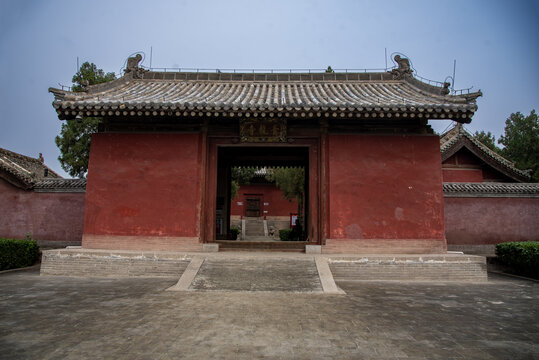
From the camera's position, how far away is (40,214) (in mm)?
11391

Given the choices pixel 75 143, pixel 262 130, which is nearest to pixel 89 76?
pixel 75 143

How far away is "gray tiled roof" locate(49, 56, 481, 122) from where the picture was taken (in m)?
7.71

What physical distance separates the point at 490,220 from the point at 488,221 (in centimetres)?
7

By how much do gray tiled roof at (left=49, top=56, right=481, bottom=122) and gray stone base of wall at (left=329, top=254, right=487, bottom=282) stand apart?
3.19 meters

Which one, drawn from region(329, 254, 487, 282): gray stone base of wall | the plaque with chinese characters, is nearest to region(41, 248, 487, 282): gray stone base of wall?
region(329, 254, 487, 282): gray stone base of wall

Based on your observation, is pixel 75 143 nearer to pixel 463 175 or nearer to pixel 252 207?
pixel 463 175

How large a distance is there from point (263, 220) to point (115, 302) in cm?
2443

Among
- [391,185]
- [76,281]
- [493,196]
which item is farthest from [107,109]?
[493,196]

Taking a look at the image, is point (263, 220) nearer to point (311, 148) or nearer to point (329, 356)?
point (311, 148)

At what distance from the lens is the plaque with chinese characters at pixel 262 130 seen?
8.87 m

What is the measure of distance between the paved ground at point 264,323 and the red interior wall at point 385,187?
2063mm

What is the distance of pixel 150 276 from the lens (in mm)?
7500

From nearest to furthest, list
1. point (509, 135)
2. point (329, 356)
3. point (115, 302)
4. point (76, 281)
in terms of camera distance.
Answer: point (329, 356) → point (115, 302) → point (76, 281) → point (509, 135)

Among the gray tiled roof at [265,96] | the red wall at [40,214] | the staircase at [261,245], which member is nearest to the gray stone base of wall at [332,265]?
the staircase at [261,245]
